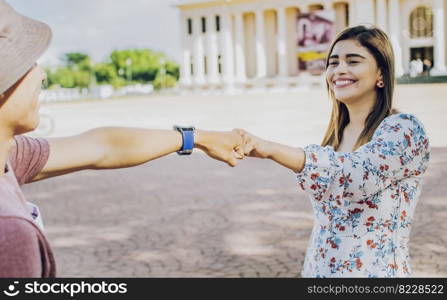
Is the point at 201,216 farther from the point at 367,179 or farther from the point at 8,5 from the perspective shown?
the point at 8,5

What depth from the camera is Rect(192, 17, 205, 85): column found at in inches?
2729

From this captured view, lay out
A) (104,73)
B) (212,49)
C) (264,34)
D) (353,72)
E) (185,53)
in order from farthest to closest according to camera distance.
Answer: (104,73)
(185,53)
(212,49)
(264,34)
(353,72)

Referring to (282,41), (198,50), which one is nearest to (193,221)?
(282,41)

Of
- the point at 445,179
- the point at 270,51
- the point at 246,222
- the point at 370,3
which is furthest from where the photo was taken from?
the point at 270,51

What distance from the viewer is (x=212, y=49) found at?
225 feet

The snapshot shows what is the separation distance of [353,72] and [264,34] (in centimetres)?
6607

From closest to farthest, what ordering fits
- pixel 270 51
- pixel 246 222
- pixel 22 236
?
pixel 22 236, pixel 246 222, pixel 270 51

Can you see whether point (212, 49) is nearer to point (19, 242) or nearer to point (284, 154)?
point (284, 154)

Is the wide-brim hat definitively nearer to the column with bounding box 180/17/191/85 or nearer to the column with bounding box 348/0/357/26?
the column with bounding box 348/0/357/26

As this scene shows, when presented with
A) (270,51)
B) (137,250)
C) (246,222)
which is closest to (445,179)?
(246,222)

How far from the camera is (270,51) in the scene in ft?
222

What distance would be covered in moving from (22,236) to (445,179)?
8602 millimetres

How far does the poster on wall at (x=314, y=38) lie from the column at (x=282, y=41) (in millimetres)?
1713

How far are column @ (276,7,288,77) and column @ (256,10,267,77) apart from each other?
6.52ft
